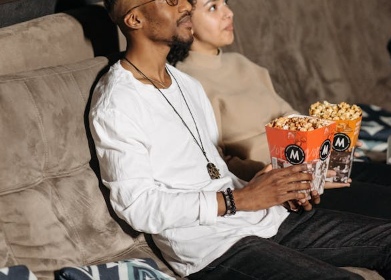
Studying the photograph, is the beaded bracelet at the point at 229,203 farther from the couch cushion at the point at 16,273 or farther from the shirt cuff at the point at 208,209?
the couch cushion at the point at 16,273

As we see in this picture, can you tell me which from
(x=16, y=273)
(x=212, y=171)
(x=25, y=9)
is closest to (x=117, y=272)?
(x=16, y=273)

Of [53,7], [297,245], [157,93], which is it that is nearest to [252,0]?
[53,7]

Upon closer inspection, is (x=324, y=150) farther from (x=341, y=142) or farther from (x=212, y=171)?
(x=212, y=171)

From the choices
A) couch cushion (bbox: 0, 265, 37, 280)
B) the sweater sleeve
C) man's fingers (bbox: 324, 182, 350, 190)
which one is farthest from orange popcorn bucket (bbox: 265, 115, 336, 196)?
couch cushion (bbox: 0, 265, 37, 280)

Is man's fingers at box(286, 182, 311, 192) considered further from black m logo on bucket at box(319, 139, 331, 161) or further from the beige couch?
the beige couch

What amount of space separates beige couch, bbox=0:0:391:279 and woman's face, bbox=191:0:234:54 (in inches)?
16.2

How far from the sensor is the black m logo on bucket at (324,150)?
68.6 inches

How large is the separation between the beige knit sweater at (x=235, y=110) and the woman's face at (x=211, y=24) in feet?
0.17

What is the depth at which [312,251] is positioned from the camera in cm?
185

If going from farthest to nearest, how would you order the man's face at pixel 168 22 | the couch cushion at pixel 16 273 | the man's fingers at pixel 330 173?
the man's fingers at pixel 330 173 → the man's face at pixel 168 22 → the couch cushion at pixel 16 273

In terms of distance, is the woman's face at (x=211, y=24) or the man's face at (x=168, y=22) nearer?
the man's face at (x=168, y=22)

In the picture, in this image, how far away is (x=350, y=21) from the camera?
3.08 m

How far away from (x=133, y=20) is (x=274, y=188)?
2.06 ft

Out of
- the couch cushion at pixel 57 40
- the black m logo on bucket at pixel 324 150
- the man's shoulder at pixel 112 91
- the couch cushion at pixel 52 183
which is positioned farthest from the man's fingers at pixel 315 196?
the couch cushion at pixel 57 40
